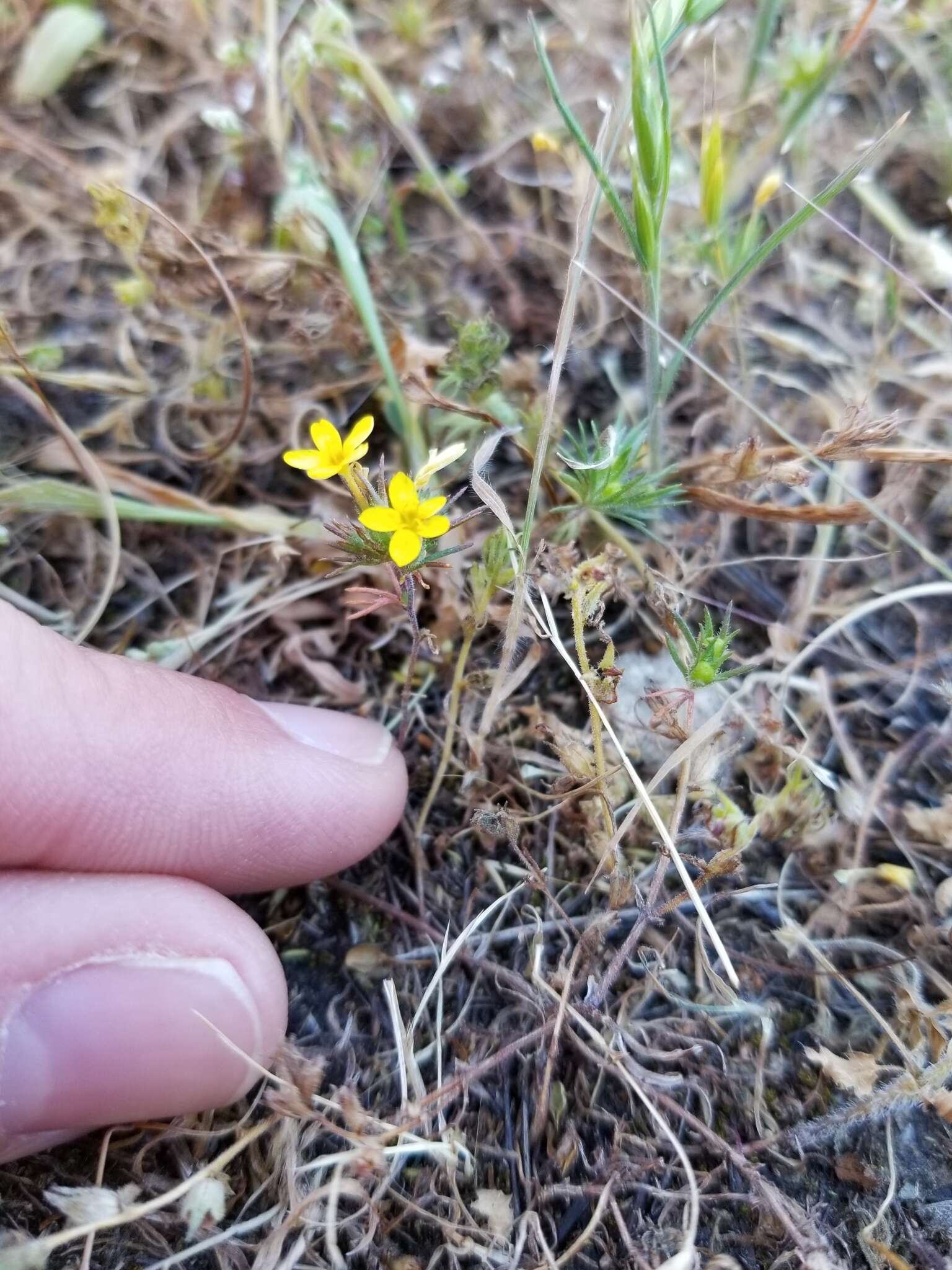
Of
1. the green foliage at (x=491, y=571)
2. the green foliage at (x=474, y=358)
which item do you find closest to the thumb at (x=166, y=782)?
the green foliage at (x=491, y=571)

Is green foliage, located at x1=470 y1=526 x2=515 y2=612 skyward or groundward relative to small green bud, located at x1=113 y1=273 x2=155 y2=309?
groundward

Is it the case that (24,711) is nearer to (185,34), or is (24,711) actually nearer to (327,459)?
(327,459)

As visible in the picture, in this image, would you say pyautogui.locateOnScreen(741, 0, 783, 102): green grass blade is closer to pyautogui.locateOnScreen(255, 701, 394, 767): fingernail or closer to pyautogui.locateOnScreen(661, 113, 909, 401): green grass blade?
pyautogui.locateOnScreen(661, 113, 909, 401): green grass blade

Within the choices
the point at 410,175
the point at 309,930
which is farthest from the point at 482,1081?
the point at 410,175

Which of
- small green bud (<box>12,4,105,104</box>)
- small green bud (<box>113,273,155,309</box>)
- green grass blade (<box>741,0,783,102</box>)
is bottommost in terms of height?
small green bud (<box>113,273,155,309</box>)

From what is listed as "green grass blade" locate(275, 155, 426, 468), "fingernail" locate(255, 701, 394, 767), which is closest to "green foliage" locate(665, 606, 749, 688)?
"fingernail" locate(255, 701, 394, 767)

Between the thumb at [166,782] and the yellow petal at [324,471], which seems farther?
the thumb at [166,782]

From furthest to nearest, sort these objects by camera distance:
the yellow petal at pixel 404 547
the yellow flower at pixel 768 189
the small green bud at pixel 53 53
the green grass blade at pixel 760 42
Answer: the small green bud at pixel 53 53 → the green grass blade at pixel 760 42 → the yellow flower at pixel 768 189 → the yellow petal at pixel 404 547

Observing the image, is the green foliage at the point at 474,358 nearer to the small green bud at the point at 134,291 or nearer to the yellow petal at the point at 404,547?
the yellow petal at the point at 404,547
